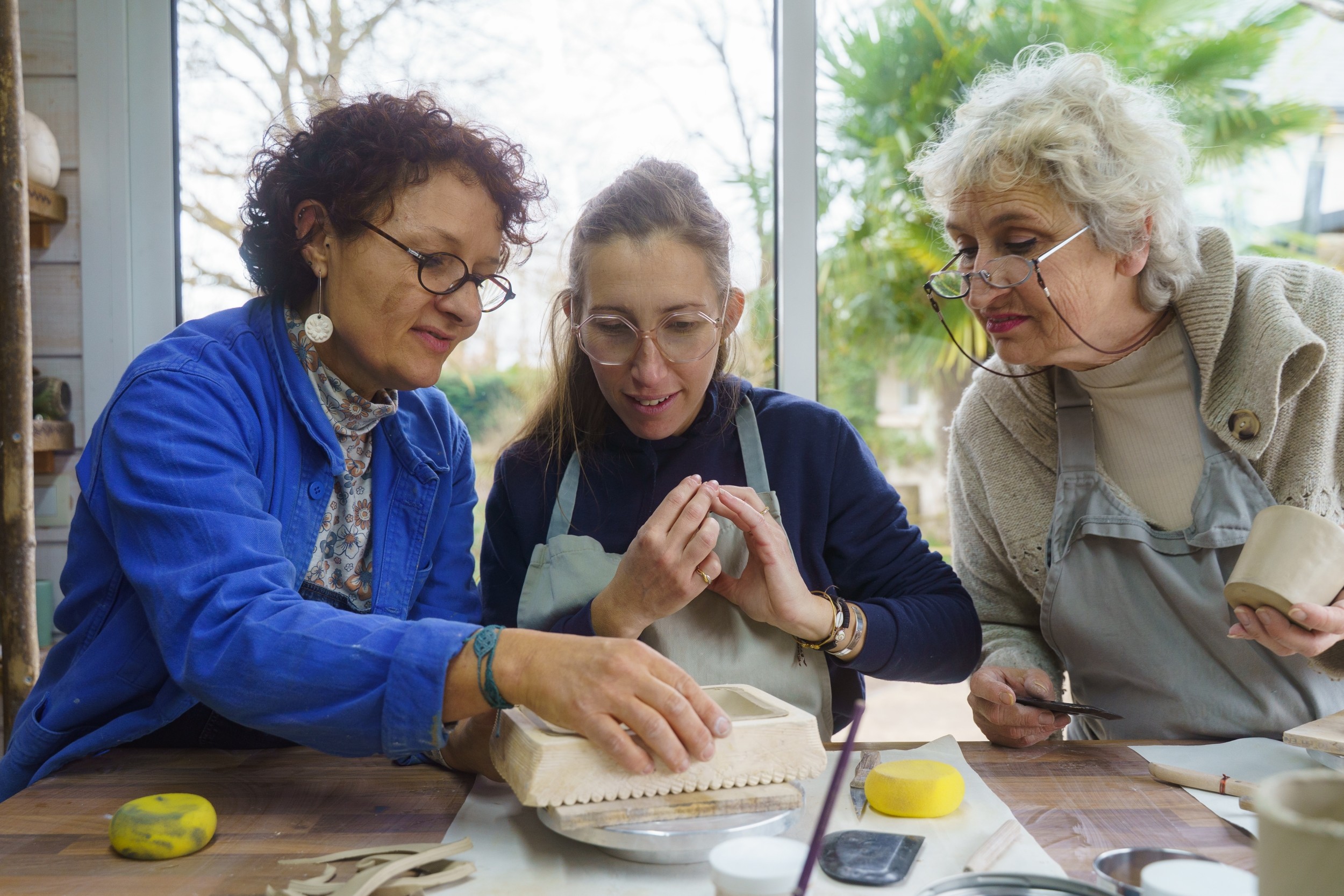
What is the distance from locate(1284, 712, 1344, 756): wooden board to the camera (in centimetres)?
120

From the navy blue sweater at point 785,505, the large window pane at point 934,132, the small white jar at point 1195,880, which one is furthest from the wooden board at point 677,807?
the large window pane at point 934,132

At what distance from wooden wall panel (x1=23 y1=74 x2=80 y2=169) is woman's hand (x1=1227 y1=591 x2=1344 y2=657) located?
268 centimetres

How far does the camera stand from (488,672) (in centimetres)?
110

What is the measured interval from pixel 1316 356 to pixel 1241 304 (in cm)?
17

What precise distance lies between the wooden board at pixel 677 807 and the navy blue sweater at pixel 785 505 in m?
0.66

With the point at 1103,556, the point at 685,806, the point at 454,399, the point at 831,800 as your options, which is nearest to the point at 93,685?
the point at 685,806

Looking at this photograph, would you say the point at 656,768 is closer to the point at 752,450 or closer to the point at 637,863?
the point at 637,863

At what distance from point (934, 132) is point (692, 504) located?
172cm

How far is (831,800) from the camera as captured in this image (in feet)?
2.67

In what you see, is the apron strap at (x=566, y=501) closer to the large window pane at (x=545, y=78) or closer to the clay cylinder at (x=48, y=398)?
the large window pane at (x=545, y=78)

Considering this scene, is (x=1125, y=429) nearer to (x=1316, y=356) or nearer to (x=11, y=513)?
(x=1316, y=356)

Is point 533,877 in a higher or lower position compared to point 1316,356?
lower

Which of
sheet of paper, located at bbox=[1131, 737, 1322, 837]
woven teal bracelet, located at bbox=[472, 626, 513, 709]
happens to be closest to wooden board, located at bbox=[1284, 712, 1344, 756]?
sheet of paper, located at bbox=[1131, 737, 1322, 837]

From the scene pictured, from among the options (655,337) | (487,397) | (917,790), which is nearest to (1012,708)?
(917,790)
